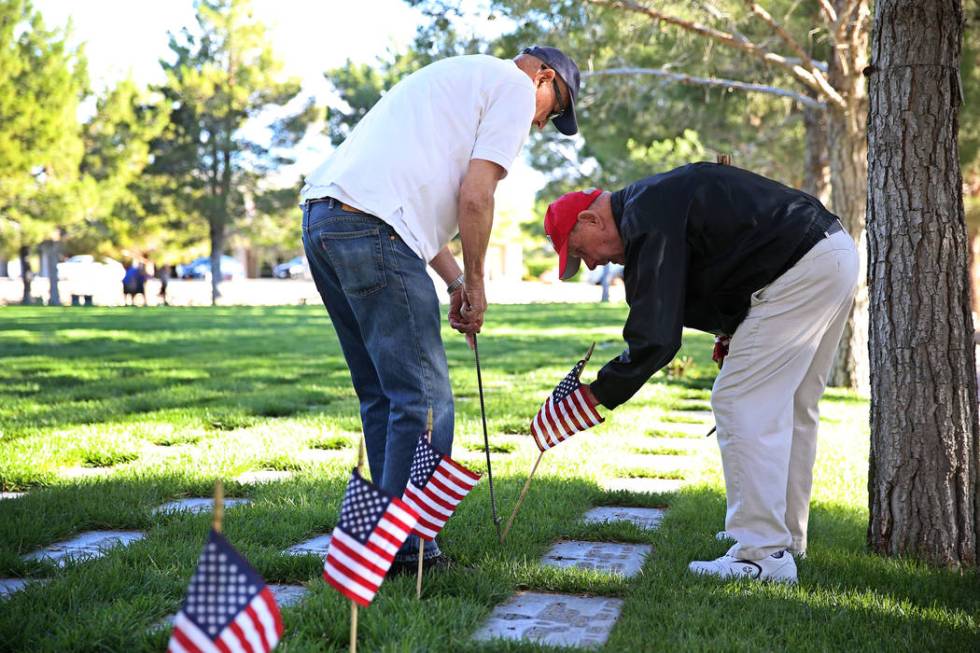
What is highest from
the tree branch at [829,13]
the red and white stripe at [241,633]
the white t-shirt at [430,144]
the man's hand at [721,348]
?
the tree branch at [829,13]

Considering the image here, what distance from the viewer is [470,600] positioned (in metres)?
3.07

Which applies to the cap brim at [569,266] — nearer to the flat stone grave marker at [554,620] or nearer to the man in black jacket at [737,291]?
the man in black jacket at [737,291]

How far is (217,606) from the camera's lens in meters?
1.92

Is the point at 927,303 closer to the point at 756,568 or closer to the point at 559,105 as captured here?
the point at 756,568

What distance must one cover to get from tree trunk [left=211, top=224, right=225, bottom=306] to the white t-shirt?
2954 cm

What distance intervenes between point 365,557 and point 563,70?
1883mm

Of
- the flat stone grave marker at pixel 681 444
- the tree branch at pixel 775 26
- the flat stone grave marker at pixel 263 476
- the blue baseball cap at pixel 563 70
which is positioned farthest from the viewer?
the tree branch at pixel 775 26

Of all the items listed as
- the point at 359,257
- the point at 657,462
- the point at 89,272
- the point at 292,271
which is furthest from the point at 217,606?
the point at 292,271

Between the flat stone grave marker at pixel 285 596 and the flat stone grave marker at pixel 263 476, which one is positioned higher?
the flat stone grave marker at pixel 263 476

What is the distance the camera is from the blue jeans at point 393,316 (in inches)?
121

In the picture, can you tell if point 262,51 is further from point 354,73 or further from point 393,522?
point 393,522

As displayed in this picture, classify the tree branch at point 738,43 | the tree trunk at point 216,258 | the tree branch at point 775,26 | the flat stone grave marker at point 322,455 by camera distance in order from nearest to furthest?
the flat stone grave marker at point 322,455 → the tree branch at point 775,26 → the tree branch at point 738,43 → the tree trunk at point 216,258

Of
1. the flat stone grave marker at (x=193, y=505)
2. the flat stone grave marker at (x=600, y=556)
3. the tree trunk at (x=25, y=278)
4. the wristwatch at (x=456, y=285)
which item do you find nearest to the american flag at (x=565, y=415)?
the flat stone grave marker at (x=600, y=556)

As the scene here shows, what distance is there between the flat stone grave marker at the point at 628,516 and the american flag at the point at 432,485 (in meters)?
1.22
